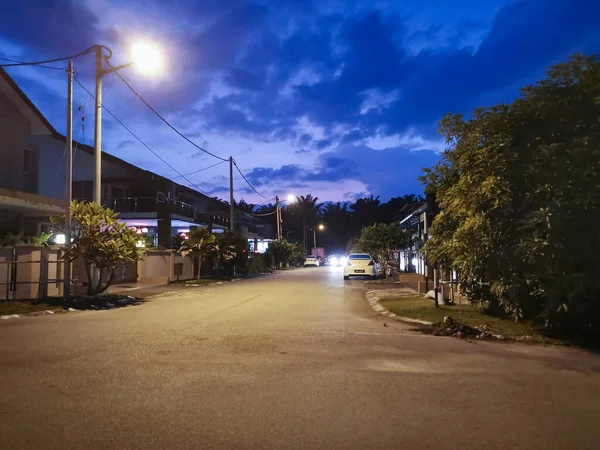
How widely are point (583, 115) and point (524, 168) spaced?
149 cm

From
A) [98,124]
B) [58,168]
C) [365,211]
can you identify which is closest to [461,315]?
[98,124]

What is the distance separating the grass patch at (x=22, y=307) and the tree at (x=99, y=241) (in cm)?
186

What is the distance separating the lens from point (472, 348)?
929 cm

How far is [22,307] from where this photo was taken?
1453 centimetres

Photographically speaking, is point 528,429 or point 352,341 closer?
point 528,429

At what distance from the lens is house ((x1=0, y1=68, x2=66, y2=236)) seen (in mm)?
21163

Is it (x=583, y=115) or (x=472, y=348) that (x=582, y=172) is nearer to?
(x=583, y=115)

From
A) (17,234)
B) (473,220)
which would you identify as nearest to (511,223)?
(473,220)

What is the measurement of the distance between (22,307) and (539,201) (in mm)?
13518

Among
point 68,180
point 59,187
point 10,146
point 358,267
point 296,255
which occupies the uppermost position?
point 59,187

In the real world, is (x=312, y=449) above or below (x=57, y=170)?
below

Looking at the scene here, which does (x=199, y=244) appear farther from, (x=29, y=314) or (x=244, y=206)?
(x=244, y=206)

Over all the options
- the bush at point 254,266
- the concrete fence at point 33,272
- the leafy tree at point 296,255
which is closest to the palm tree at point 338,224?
the leafy tree at point 296,255

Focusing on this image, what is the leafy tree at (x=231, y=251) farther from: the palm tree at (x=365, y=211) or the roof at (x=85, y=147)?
the palm tree at (x=365, y=211)
